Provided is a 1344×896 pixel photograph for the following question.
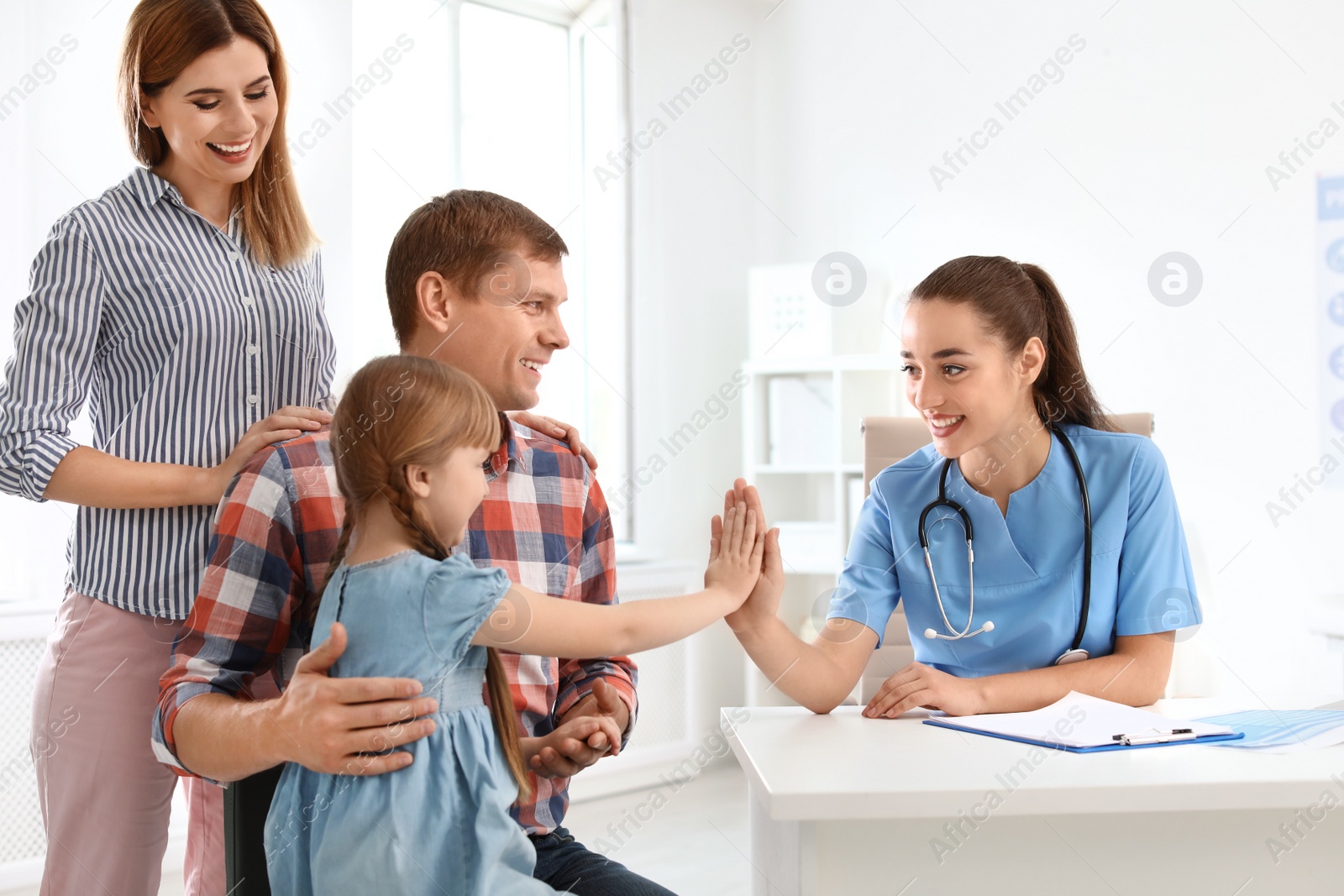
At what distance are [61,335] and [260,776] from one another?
2.03 feet

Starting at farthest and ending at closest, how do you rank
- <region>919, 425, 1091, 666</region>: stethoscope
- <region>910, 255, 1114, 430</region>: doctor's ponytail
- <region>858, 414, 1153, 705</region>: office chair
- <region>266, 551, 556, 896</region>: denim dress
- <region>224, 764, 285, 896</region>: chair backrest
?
<region>858, 414, 1153, 705</region>: office chair < <region>910, 255, 1114, 430</region>: doctor's ponytail < <region>919, 425, 1091, 666</region>: stethoscope < <region>224, 764, 285, 896</region>: chair backrest < <region>266, 551, 556, 896</region>: denim dress

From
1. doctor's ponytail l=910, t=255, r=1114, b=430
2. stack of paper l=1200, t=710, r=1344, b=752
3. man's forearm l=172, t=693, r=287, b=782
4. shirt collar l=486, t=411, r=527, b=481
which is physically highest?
doctor's ponytail l=910, t=255, r=1114, b=430

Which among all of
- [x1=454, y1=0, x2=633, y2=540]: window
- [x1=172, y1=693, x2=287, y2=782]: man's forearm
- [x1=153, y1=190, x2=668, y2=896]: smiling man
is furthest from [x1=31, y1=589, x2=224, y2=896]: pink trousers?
[x1=454, y1=0, x2=633, y2=540]: window

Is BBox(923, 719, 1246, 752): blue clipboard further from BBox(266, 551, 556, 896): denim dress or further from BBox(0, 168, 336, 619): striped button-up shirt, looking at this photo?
BBox(0, 168, 336, 619): striped button-up shirt

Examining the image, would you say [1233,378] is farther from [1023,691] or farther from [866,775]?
[866,775]

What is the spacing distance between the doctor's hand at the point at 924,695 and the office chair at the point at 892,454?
1.13 feet

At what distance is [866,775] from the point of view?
0.97 meters

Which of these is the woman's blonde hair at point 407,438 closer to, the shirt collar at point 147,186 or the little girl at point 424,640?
the little girl at point 424,640

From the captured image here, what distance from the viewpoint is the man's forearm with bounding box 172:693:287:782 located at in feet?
3.13

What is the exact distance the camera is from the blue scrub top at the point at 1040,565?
144 cm

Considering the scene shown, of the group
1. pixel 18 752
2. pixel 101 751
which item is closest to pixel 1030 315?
pixel 101 751

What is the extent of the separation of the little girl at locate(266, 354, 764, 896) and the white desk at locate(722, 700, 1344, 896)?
0.23 meters

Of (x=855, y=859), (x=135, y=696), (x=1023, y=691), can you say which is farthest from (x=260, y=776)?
(x=1023, y=691)

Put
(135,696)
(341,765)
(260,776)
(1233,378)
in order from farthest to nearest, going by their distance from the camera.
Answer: (1233,378) → (135,696) → (260,776) → (341,765)
